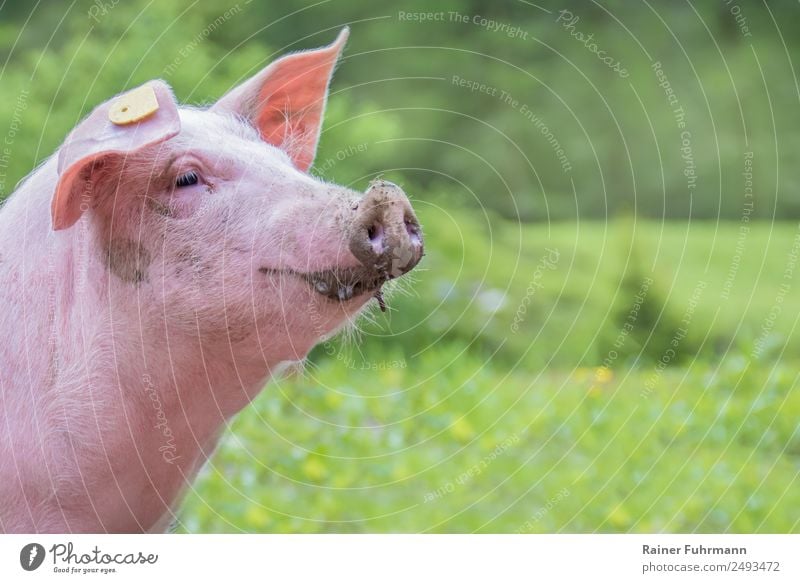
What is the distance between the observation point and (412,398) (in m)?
4.30

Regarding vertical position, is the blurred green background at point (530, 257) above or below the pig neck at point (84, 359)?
above

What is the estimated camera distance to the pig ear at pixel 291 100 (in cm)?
192

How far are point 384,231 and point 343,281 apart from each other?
0.10 meters

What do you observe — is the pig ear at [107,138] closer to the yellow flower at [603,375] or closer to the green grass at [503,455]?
the green grass at [503,455]

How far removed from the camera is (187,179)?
Answer: 1688mm

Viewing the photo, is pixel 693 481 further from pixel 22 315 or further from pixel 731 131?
pixel 731 131

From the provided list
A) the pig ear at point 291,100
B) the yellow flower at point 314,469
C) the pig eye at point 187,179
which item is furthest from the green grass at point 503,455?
the pig eye at point 187,179

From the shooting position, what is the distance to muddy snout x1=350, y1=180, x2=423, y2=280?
154 centimetres

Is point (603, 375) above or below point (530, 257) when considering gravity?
below

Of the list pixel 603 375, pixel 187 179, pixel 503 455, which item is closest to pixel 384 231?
pixel 187 179

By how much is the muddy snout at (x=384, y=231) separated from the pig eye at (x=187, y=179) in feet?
0.94

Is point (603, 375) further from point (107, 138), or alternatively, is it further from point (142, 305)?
point (107, 138)

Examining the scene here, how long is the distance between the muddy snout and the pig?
5 cm

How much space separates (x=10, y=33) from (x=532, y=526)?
346 cm
